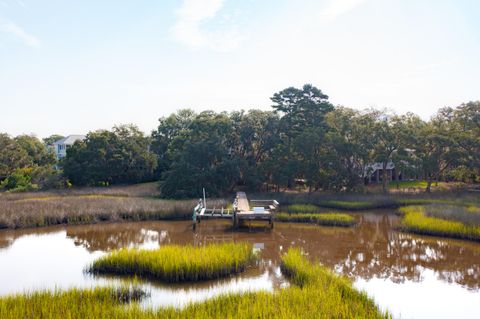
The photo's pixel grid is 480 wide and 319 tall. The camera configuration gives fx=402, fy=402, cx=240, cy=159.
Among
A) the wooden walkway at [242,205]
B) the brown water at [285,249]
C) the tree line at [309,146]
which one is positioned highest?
the tree line at [309,146]

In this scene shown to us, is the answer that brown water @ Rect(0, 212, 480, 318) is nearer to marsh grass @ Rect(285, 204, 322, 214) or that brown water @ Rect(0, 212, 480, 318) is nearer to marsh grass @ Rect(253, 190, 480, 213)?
marsh grass @ Rect(285, 204, 322, 214)

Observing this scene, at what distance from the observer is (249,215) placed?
19375 mm

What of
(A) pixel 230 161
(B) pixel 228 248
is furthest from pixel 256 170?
(B) pixel 228 248

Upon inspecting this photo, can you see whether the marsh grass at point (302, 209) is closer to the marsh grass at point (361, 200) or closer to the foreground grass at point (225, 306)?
the marsh grass at point (361, 200)

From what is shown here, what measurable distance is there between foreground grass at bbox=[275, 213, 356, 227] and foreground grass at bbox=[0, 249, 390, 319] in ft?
35.6

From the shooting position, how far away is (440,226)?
17.6 m

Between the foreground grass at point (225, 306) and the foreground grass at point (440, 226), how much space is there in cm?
979

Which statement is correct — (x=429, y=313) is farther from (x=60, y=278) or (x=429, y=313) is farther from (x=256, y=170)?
(x=256, y=170)

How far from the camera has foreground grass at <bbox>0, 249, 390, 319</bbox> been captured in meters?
7.66

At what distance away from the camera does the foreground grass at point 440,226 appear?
16.7m

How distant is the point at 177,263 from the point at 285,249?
19.1 ft

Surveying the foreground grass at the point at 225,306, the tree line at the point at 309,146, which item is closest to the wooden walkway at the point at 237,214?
the tree line at the point at 309,146

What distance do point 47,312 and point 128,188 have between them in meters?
27.1

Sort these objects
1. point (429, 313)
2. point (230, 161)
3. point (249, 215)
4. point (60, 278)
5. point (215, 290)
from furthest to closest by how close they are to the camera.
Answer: point (230, 161) < point (249, 215) < point (60, 278) < point (215, 290) < point (429, 313)
